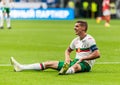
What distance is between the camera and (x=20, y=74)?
44.3 feet

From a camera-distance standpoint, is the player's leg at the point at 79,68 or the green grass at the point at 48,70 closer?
the green grass at the point at 48,70

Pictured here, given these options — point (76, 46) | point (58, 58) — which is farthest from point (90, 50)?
point (58, 58)

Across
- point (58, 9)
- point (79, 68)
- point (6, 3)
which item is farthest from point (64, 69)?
point (58, 9)

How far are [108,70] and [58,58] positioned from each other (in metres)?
3.57

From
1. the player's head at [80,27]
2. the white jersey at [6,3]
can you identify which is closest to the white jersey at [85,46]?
the player's head at [80,27]

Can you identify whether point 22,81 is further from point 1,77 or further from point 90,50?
point 90,50

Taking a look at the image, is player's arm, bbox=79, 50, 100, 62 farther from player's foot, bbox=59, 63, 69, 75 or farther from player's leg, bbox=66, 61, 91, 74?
player's foot, bbox=59, 63, 69, 75

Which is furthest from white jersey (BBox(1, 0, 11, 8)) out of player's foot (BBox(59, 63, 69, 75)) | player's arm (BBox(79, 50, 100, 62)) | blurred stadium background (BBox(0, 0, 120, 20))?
player's foot (BBox(59, 63, 69, 75))

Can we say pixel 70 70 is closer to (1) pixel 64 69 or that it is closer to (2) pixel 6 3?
(1) pixel 64 69

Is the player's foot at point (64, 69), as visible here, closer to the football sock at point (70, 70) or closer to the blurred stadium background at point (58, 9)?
the football sock at point (70, 70)

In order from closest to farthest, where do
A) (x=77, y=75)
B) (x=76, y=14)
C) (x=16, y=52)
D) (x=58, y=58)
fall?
(x=77, y=75) < (x=58, y=58) < (x=16, y=52) < (x=76, y=14)

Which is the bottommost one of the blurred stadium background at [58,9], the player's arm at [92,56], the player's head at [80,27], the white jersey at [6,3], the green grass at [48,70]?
the blurred stadium background at [58,9]

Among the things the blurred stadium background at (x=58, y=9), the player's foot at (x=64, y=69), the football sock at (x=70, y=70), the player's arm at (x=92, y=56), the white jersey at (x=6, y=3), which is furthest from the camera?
the blurred stadium background at (x=58, y=9)

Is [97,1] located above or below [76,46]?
below
